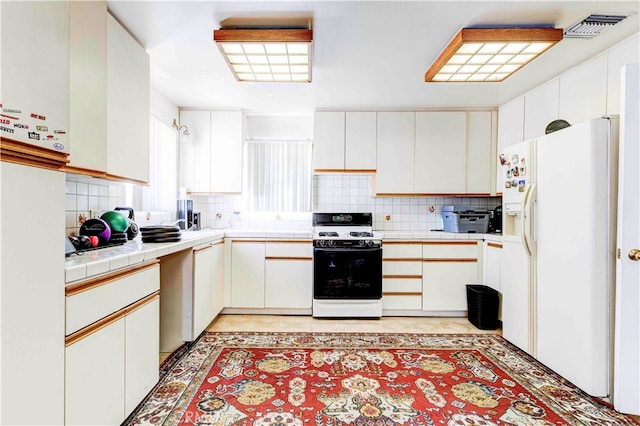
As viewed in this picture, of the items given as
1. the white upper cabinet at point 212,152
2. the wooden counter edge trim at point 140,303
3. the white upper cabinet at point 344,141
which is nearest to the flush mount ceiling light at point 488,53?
the white upper cabinet at point 344,141

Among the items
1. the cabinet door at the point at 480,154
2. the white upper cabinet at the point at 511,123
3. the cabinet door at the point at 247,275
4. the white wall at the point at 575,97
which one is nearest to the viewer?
the white wall at the point at 575,97

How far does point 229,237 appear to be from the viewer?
3.27 meters

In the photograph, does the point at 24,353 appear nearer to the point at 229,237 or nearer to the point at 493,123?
the point at 229,237

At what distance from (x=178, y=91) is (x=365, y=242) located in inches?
95.1

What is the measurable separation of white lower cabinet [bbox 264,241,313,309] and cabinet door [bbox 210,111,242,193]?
0.92 m

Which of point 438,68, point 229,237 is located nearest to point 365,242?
point 229,237

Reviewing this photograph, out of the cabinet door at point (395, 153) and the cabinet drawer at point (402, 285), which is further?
the cabinet door at point (395, 153)

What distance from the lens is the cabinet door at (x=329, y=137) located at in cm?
358

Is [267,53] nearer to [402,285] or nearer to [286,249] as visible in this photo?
[286,249]

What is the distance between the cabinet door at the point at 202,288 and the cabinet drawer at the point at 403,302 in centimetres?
177

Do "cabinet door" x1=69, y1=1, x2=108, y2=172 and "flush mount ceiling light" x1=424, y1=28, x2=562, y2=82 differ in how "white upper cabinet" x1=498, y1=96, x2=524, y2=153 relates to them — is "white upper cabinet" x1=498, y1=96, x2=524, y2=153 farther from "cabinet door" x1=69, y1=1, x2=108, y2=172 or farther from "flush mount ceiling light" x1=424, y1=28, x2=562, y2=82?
"cabinet door" x1=69, y1=1, x2=108, y2=172

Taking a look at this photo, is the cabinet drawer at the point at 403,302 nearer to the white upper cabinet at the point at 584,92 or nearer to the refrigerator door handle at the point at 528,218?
the refrigerator door handle at the point at 528,218

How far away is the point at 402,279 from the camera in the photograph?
3.30 metres

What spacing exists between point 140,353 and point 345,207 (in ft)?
8.82
